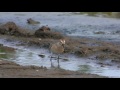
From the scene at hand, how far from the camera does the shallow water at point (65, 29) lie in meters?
7.74

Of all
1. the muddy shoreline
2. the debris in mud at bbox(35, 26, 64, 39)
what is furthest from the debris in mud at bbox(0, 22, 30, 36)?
the debris in mud at bbox(35, 26, 64, 39)

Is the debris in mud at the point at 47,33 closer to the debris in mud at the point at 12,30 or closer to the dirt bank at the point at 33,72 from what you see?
the debris in mud at the point at 12,30

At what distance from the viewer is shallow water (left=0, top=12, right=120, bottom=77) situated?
25.4ft

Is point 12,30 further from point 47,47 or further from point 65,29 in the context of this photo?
point 65,29

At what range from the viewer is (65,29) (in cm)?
796

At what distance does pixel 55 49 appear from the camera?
773 centimetres

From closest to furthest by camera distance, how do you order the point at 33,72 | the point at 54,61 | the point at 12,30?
the point at 33,72, the point at 54,61, the point at 12,30

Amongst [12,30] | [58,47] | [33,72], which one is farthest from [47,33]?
[33,72]

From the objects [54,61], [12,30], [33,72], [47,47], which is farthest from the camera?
[12,30]

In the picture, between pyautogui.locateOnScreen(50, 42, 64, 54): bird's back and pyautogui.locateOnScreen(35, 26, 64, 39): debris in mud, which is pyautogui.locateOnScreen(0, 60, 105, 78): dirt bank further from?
pyautogui.locateOnScreen(35, 26, 64, 39): debris in mud

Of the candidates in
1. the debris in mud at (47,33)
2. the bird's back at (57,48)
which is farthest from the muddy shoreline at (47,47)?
the bird's back at (57,48)

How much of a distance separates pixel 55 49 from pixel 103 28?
0.99 meters

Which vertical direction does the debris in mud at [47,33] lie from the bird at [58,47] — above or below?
above
